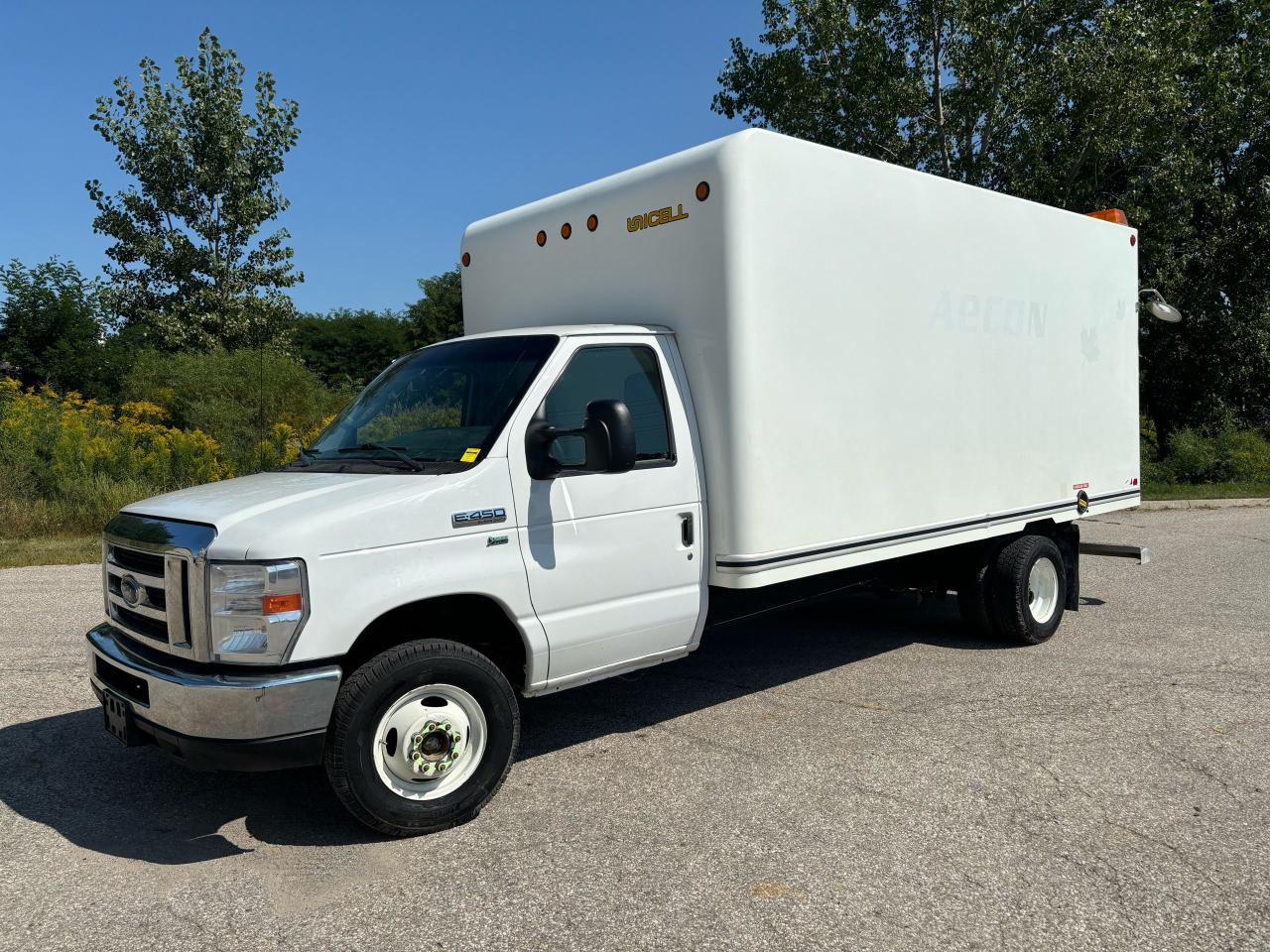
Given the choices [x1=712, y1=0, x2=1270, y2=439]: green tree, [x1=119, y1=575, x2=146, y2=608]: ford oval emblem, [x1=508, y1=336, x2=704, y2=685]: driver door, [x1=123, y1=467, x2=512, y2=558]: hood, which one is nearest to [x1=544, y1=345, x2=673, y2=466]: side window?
[x1=508, y1=336, x2=704, y2=685]: driver door

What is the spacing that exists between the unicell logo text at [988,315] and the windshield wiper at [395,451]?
136 inches

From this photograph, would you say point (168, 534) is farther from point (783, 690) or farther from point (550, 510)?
point (783, 690)

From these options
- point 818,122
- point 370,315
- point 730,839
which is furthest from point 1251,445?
point 370,315

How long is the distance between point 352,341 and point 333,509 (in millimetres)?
47380

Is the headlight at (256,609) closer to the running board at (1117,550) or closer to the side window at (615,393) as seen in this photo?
the side window at (615,393)

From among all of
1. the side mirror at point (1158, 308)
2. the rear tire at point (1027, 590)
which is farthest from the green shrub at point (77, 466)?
the side mirror at point (1158, 308)

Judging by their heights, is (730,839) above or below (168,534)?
below

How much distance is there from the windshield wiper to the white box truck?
2cm

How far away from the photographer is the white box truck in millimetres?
4004

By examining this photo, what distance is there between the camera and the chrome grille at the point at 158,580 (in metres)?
3.94

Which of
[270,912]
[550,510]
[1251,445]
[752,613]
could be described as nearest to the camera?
[270,912]

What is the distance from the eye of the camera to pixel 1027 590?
7.26m

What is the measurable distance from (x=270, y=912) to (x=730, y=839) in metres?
1.82

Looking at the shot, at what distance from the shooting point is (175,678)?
396 cm
